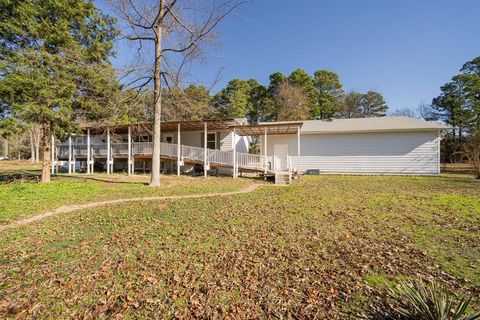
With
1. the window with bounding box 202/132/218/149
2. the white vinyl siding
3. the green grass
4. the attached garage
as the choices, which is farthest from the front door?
the green grass

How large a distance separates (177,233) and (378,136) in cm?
1820

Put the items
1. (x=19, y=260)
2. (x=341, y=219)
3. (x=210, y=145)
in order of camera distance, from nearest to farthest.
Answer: (x=19, y=260), (x=341, y=219), (x=210, y=145)

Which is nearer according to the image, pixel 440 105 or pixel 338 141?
pixel 338 141

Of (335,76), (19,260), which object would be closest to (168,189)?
(19,260)

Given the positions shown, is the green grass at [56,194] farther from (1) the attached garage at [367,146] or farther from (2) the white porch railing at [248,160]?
(1) the attached garage at [367,146]

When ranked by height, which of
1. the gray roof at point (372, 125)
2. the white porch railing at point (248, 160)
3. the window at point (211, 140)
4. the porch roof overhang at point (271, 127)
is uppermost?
the gray roof at point (372, 125)

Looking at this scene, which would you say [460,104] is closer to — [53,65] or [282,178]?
[282,178]

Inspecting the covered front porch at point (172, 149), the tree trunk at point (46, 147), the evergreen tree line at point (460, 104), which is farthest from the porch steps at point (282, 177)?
the evergreen tree line at point (460, 104)

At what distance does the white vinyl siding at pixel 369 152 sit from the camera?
1769 cm

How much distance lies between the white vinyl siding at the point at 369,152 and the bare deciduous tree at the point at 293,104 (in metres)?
13.5

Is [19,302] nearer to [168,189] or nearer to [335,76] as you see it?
[168,189]

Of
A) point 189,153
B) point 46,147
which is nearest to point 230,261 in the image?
point 46,147

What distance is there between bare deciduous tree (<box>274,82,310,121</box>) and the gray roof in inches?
453

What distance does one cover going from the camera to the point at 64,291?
3.12 metres
